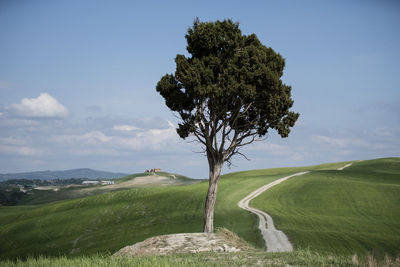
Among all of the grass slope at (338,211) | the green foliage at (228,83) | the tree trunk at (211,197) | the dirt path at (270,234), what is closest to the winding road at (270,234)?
the dirt path at (270,234)

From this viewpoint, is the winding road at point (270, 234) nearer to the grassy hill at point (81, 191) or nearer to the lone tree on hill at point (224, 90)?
the lone tree on hill at point (224, 90)

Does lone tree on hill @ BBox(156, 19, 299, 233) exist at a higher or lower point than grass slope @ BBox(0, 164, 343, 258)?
higher

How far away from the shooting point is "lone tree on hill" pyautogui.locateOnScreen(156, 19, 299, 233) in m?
26.6

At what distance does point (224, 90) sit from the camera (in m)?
26.6

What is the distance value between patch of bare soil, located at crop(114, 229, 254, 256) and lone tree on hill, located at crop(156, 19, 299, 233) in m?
5.39

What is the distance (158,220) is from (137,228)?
3089 mm

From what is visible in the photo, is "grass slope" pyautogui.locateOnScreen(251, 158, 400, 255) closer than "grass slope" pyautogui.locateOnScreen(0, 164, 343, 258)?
Yes

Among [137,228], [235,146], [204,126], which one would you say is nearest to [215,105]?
[204,126]

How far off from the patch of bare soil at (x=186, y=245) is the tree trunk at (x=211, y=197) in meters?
4.38

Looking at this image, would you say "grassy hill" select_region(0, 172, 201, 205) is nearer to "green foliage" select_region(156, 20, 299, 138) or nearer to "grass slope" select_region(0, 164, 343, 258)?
"grass slope" select_region(0, 164, 343, 258)

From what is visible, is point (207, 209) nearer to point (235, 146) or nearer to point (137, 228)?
point (235, 146)

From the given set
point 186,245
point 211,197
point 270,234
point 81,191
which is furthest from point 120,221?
point 81,191

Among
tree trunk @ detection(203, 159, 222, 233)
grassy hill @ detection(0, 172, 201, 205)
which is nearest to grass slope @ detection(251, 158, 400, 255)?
tree trunk @ detection(203, 159, 222, 233)

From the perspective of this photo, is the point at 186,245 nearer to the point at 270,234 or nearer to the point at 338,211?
the point at 270,234
